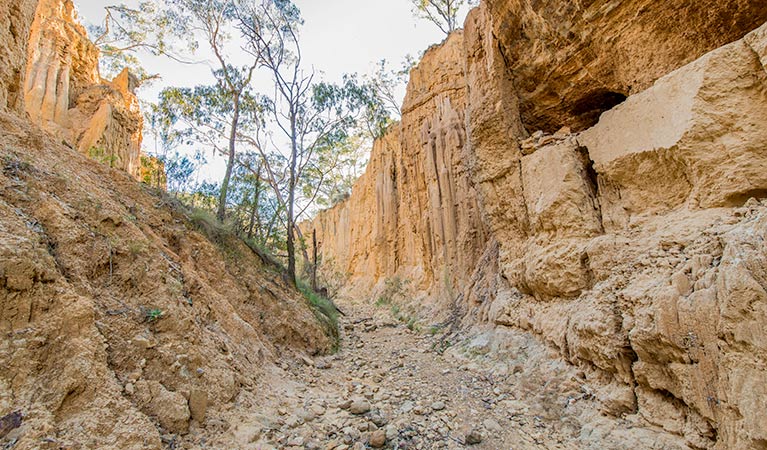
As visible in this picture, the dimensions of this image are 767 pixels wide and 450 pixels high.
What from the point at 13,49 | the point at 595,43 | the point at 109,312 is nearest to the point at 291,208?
the point at 13,49

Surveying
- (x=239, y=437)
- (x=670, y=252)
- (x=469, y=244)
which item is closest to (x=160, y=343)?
(x=239, y=437)

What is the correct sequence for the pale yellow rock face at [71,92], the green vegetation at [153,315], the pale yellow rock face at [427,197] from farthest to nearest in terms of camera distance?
the pale yellow rock face at [427,197], the pale yellow rock face at [71,92], the green vegetation at [153,315]

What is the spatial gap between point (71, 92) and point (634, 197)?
53.6 feet

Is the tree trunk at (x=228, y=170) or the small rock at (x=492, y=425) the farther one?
the tree trunk at (x=228, y=170)

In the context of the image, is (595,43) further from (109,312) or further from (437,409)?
(109,312)

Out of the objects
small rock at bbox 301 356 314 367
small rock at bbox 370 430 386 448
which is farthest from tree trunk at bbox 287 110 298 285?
small rock at bbox 370 430 386 448

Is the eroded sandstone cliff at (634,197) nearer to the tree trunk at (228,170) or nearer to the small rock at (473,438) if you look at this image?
the small rock at (473,438)

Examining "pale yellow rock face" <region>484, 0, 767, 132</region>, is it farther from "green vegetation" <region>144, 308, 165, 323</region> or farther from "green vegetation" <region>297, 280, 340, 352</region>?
"green vegetation" <region>144, 308, 165, 323</region>

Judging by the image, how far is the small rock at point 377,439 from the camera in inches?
142

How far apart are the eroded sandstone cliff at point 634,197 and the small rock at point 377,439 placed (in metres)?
2.44

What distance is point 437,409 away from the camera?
448 centimetres

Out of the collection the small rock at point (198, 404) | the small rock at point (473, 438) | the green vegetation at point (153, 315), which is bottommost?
the small rock at point (473, 438)

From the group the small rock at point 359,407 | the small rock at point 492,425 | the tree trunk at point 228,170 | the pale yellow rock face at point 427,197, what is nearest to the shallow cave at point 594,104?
the pale yellow rock face at point 427,197

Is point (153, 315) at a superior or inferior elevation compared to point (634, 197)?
inferior
